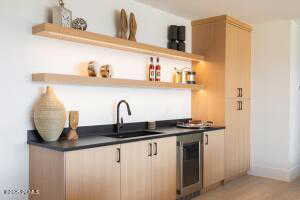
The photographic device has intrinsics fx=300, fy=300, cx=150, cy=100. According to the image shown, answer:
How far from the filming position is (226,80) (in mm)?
4258

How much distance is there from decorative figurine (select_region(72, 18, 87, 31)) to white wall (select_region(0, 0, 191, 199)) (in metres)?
0.18

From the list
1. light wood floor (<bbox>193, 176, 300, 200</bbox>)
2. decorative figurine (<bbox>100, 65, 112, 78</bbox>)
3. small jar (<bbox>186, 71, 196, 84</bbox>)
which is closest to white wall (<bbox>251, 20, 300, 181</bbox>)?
light wood floor (<bbox>193, 176, 300, 200</bbox>)

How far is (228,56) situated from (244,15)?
24.4 inches

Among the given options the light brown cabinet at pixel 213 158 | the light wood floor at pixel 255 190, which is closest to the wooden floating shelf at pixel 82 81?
the light brown cabinet at pixel 213 158

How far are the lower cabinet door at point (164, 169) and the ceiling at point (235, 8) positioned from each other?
170cm

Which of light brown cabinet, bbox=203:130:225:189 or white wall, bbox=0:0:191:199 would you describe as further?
light brown cabinet, bbox=203:130:225:189

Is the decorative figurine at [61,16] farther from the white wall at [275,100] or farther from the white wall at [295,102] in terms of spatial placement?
the white wall at [295,102]

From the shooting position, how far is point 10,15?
2.60 meters

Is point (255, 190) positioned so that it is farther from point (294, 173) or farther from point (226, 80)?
point (226, 80)

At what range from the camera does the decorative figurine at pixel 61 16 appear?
109 inches

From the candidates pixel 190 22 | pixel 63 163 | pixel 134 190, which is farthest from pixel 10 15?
pixel 190 22

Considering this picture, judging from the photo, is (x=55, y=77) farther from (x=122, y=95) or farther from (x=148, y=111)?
(x=148, y=111)

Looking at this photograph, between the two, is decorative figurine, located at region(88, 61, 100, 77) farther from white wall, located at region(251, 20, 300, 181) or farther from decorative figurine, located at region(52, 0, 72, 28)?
white wall, located at region(251, 20, 300, 181)

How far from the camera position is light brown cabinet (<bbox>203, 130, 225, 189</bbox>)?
3.84 meters
